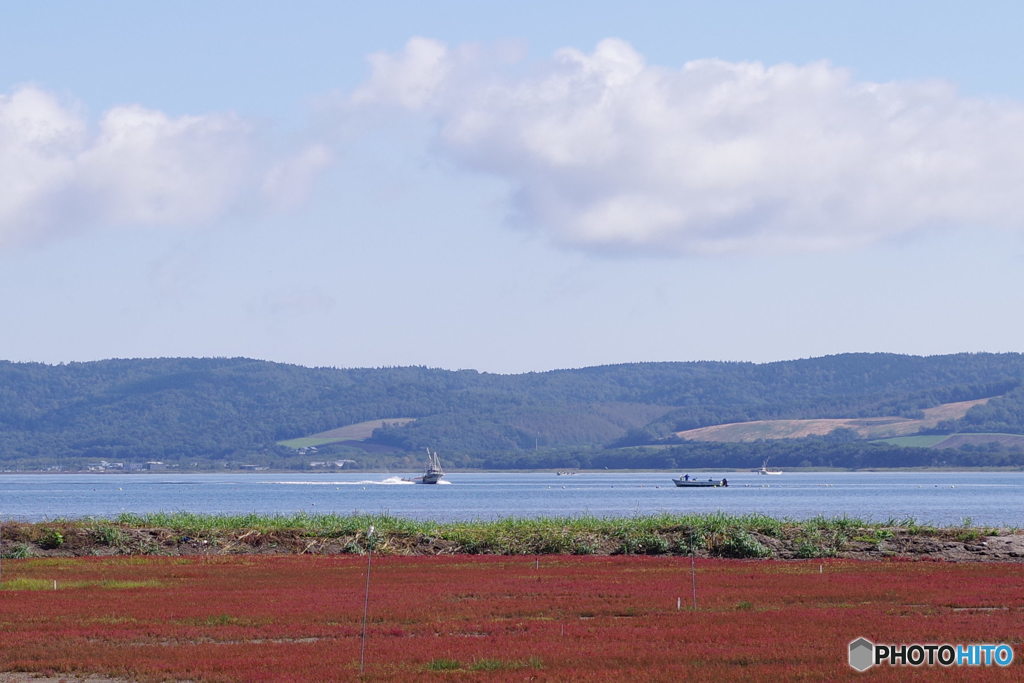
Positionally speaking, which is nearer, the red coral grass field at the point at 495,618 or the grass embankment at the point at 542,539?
the red coral grass field at the point at 495,618

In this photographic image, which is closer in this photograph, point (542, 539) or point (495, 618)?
point (495, 618)

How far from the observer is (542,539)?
57.0m

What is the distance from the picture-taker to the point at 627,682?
24.2 m

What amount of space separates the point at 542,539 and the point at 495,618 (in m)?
23.1

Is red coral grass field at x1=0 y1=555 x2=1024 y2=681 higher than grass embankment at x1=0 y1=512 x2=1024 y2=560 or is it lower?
lower

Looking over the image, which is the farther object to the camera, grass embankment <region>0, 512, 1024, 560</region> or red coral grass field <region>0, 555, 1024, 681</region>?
grass embankment <region>0, 512, 1024, 560</region>

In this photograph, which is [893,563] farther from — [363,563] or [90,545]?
[90,545]

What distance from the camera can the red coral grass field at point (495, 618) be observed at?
26.1 meters

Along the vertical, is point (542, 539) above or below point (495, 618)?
above

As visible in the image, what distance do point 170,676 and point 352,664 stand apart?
135 inches

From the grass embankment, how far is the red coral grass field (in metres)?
4.77

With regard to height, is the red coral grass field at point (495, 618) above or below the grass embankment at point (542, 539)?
Answer: below

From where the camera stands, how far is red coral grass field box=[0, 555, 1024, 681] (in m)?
26.1

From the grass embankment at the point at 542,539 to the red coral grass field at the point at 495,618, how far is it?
4769mm
